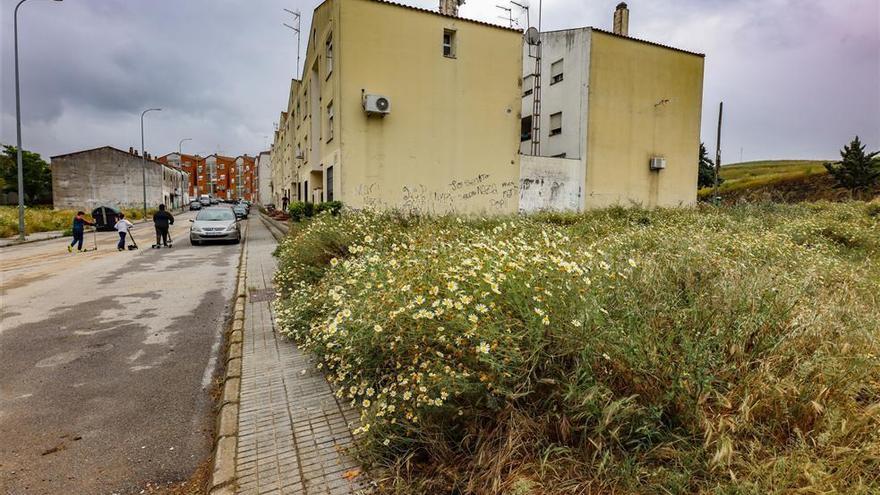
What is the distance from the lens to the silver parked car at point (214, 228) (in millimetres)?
17719

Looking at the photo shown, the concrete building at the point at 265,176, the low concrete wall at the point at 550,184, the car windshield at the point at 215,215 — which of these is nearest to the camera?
the car windshield at the point at 215,215

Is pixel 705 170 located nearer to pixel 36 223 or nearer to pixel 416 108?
pixel 416 108

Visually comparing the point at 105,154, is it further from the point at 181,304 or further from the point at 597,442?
the point at 597,442

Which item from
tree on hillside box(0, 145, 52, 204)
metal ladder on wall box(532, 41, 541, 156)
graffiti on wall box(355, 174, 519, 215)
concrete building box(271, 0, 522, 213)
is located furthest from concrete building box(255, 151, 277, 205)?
graffiti on wall box(355, 174, 519, 215)

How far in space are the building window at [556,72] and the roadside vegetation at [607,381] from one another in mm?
20621

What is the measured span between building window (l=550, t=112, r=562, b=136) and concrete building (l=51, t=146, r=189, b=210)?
43.0 meters

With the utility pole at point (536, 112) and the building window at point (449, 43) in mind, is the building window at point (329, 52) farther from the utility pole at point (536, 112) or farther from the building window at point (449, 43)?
the utility pole at point (536, 112)

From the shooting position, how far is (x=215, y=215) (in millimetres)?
19031

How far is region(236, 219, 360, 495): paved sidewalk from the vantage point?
278 cm

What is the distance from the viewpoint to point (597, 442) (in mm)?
2320

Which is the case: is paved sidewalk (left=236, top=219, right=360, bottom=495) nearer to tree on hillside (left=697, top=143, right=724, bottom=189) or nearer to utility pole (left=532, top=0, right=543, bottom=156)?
utility pole (left=532, top=0, right=543, bottom=156)

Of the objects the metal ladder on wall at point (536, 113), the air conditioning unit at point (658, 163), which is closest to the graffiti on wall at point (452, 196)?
the metal ladder on wall at point (536, 113)

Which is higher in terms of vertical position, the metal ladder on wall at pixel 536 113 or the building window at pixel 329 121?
the metal ladder on wall at pixel 536 113

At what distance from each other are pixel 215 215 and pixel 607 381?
19607 millimetres
